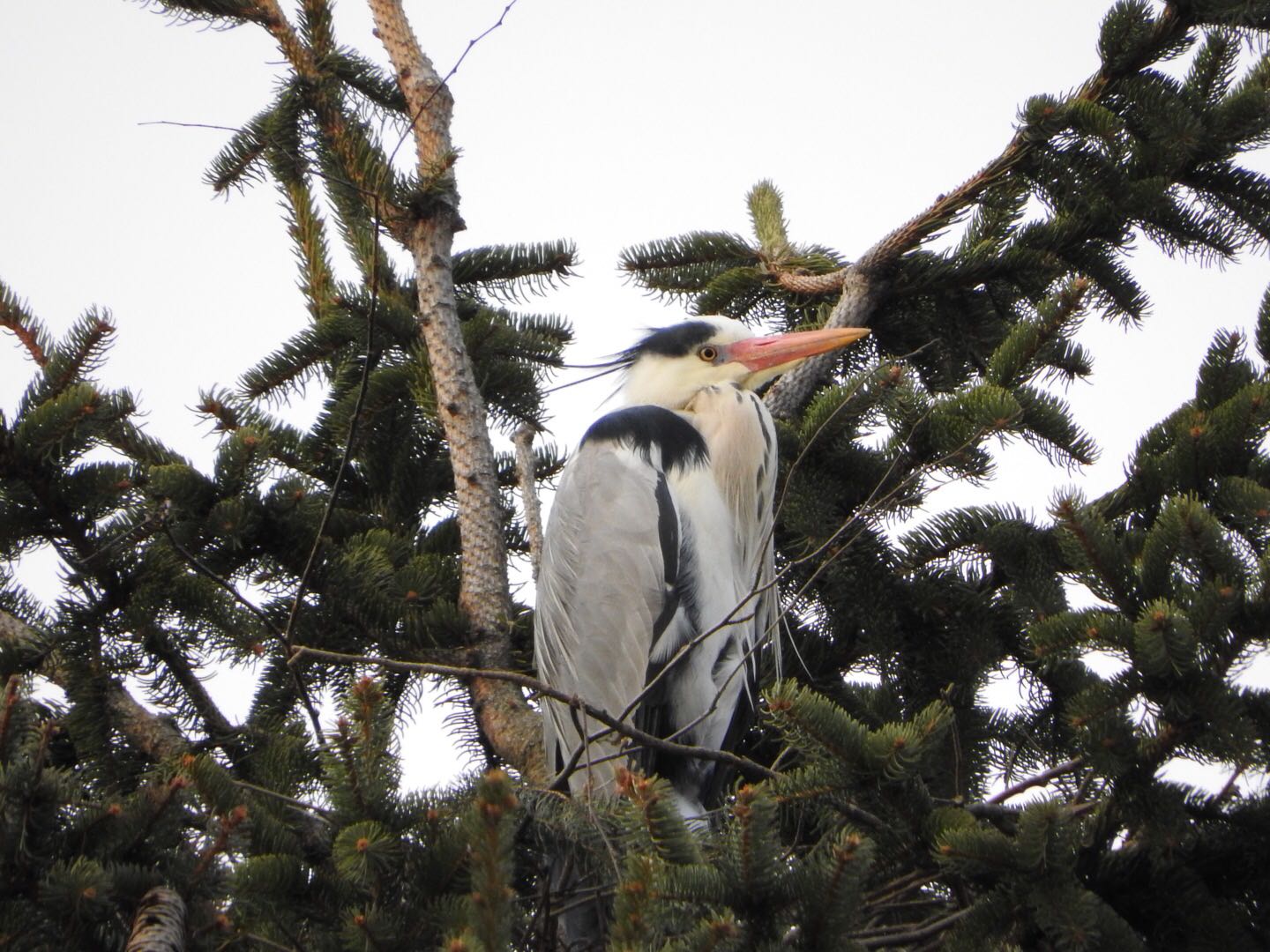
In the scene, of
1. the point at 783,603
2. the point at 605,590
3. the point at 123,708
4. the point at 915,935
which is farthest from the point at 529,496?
the point at 915,935

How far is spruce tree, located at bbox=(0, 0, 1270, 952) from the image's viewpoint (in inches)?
68.1

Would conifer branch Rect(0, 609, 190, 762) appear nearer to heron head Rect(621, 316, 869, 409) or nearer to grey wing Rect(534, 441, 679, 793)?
grey wing Rect(534, 441, 679, 793)

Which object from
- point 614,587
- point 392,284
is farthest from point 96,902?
point 392,284

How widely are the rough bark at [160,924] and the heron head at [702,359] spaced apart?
7.87ft

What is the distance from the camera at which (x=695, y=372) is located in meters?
4.00

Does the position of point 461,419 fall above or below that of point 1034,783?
above

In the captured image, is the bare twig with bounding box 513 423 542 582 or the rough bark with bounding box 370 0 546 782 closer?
the rough bark with bounding box 370 0 546 782

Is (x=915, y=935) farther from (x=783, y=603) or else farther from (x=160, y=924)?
(x=160, y=924)

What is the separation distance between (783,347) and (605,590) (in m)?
0.96

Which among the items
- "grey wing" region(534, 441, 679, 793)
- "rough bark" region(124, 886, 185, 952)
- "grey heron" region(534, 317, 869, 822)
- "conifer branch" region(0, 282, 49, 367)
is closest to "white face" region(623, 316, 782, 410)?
"grey heron" region(534, 317, 869, 822)

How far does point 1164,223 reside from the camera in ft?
11.5

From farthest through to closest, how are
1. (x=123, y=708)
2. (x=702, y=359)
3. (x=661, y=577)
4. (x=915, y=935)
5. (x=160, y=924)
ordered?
1. (x=702, y=359)
2. (x=661, y=577)
3. (x=123, y=708)
4. (x=915, y=935)
5. (x=160, y=924)

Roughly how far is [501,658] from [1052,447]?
4.61 feet

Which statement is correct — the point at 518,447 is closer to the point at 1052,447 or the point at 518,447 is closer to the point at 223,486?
the point at 223,486
